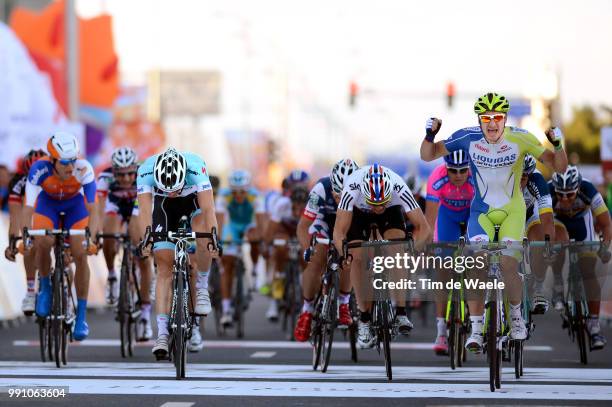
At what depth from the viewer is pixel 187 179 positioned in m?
14.0

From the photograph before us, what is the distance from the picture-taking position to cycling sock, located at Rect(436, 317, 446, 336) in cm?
1609

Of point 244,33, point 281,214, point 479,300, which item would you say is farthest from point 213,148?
point 479,300

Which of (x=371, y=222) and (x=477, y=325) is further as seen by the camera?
(x=371, y=222)

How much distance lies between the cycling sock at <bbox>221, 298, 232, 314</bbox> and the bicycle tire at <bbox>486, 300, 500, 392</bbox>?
918 cm

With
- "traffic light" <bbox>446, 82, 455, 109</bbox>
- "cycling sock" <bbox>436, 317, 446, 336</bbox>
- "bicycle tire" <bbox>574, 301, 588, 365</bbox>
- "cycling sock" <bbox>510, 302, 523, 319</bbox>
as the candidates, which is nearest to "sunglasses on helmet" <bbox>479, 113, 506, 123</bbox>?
"cycling sock" <bbox>510, 302, 523, 319</bbox>

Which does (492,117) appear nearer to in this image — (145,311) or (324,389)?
(324,389)

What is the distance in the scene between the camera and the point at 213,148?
496 feet

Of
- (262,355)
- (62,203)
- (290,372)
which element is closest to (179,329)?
(290,372)

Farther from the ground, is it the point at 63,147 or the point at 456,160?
the point at 63,147

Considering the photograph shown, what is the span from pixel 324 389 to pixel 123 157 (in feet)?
18.3

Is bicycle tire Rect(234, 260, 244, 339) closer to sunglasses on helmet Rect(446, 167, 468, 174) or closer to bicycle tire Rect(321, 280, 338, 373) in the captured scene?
sunglasses on helmet Rect(446, 167, 468, 174)

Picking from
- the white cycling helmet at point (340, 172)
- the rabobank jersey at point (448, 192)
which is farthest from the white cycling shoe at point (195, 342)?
the rabobank jersey at point (448, 192)

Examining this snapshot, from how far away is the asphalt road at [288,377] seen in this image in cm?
1193

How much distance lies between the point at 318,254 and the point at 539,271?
8.14 ft
